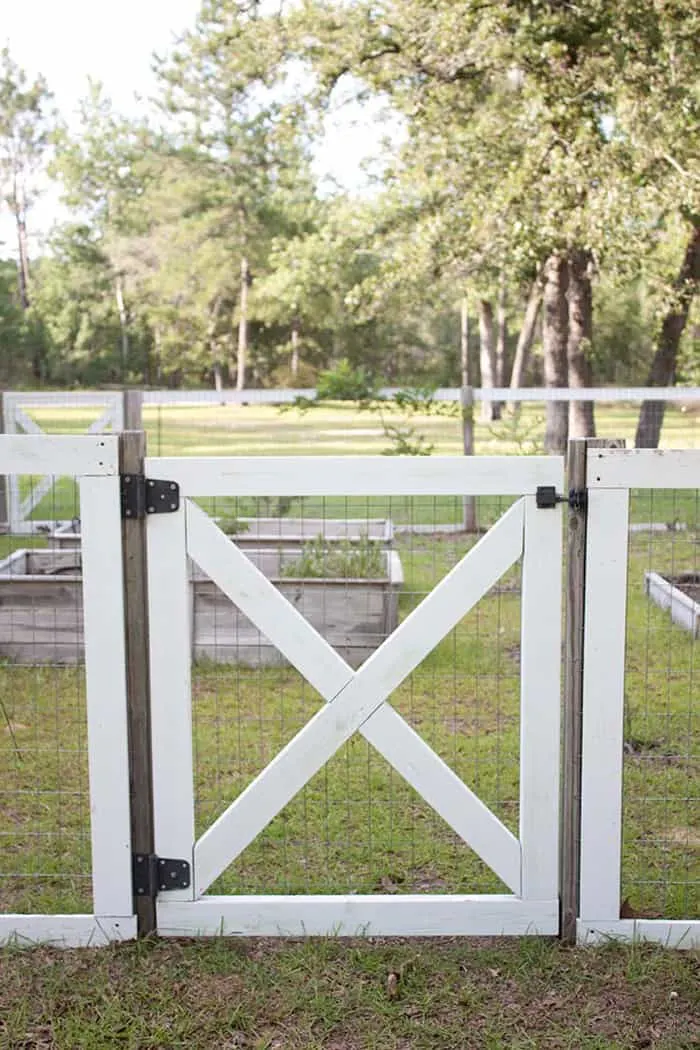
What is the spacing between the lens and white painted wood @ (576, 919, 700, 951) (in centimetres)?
339

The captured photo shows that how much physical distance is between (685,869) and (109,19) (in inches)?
1892

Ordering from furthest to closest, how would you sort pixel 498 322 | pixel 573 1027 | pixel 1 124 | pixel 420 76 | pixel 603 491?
pixel 1 124, pixel 498 322, pixel 420 76, pixel 603 491, pixel 573 1027

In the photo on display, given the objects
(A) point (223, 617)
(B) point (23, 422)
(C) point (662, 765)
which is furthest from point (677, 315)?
(C) point (662, 765)

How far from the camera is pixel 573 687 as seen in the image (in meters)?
3.36

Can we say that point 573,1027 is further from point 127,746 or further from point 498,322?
point 498,322

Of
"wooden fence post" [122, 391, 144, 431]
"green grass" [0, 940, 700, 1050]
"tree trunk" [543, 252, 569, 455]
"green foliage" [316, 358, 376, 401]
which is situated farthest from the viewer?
"tree trunk" [543, 252, 569, 455]

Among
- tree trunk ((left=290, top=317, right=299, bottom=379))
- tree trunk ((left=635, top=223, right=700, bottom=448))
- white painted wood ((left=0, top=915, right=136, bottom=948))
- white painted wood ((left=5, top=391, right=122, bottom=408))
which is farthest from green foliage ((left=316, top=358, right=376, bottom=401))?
tree trunk ((left=290, top=317, right=299, bottom=379))

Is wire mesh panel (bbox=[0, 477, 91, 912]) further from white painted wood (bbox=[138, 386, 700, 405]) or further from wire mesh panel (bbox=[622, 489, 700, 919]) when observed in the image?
white painted wood (bbox=[138, 386, 700, 405])

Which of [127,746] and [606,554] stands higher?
[606,554]

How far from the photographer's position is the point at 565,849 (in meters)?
3.39

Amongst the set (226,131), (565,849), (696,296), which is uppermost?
(226,131)

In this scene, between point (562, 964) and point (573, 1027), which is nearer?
point (573, 1027)

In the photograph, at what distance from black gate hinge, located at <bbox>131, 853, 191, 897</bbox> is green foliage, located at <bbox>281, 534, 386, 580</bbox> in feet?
11.5

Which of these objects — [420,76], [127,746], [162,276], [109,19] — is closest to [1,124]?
[109,19]
